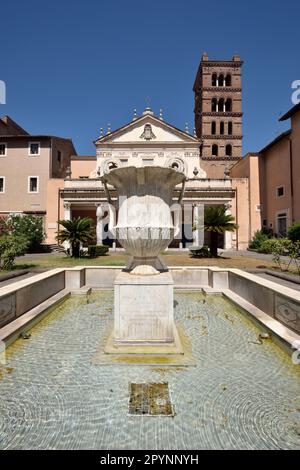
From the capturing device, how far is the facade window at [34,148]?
28.0m

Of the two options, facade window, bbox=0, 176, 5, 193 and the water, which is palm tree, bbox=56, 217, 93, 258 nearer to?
the water

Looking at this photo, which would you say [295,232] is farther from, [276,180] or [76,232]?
[76,232]

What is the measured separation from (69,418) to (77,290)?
16.4 feet

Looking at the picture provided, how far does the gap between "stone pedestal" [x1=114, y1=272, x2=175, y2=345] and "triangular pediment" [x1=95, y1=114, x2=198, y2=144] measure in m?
27.5

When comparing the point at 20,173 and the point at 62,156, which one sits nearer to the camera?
the point at 20,173

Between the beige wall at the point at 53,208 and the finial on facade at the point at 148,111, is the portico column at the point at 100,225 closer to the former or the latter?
the beige wall at the point at 53,208

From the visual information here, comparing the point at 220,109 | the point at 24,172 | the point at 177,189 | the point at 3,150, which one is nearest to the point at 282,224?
the point at 177,189

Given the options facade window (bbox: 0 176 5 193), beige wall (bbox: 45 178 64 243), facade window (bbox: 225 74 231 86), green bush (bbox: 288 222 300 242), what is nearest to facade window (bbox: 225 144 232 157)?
facade window (bbox: 225 74 231 86)

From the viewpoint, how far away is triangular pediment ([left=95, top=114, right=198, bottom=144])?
2916 cm

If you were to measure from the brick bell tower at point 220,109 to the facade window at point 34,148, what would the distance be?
23.8 m

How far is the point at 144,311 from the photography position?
3.90 metres

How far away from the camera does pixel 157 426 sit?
2.20 meters

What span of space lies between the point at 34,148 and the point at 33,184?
3.89m

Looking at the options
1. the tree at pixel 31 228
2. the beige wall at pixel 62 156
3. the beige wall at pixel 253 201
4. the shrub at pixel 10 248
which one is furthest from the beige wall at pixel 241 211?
the shrub at pixel 10 248
